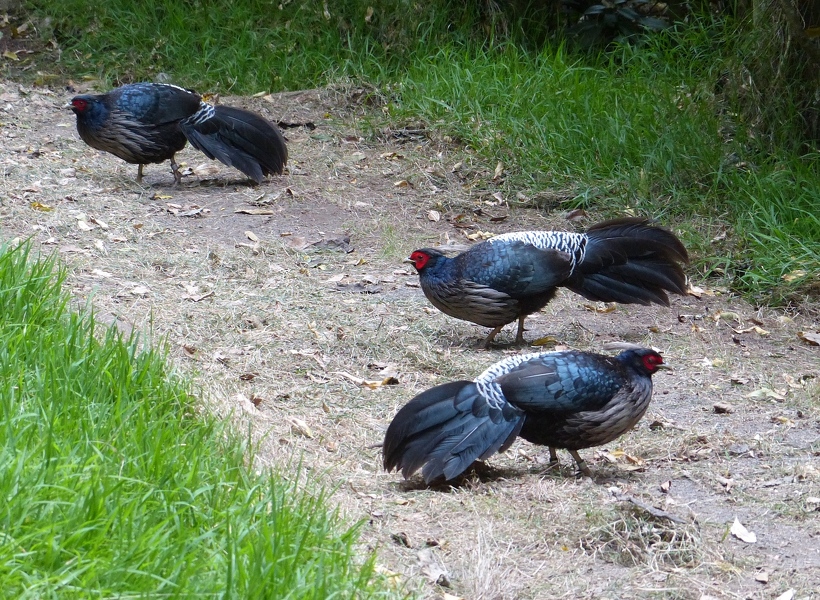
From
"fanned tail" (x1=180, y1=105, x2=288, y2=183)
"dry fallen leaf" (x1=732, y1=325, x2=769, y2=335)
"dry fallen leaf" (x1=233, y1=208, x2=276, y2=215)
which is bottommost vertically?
"dry fallen leaf" (x1=233, y1=208, x2=276, y2=215)

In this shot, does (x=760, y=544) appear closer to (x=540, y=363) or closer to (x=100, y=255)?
(x=540, y=363)

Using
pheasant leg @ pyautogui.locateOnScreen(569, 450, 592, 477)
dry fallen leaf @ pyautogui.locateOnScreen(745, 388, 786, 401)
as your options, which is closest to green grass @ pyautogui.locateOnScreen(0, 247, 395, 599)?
pheasant leg @ pyautogui.locateOnScreen(569, 450, 592, 477)

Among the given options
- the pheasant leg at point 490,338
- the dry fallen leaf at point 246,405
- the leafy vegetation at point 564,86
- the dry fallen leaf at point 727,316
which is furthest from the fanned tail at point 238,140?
the dry fallen leaf at point 246,405

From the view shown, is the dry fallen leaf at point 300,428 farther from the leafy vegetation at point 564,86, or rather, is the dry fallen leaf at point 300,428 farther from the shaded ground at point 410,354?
the leafy vegetation at point 564,86

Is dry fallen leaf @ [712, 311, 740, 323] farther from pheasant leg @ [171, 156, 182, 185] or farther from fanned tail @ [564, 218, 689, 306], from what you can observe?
pheasant leg @ [171, 156, 182, 185]

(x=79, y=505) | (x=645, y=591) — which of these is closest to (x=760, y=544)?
(x=645, y=591)

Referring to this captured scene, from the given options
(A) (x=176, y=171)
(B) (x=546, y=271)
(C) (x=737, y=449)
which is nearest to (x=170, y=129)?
(A) (x=176, y=171)

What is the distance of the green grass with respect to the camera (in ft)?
9.06

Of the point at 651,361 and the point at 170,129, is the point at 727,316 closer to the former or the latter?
the point at 651,361

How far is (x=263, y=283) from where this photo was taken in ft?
22.5

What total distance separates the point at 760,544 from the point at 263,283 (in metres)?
3.83

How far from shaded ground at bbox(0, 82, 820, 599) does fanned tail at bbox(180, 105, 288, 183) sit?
10.7 inches

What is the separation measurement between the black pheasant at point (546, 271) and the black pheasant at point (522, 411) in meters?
1.49

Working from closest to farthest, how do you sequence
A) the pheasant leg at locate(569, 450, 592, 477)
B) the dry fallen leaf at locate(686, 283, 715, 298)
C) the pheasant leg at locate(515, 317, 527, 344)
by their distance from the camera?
the pheasant leg at locate(569, 450, 592, 477), the pheasant leg at locate(515, 317, 527, 344), the dry fallen leaf at locate(686, 283, 715, 298)
